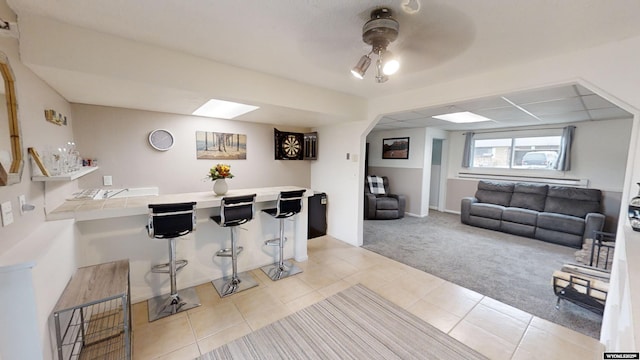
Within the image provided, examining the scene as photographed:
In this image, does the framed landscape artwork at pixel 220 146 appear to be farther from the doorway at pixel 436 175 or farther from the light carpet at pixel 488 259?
the doorway at pixel 436 175

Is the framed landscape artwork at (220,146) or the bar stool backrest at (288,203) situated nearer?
the bar stool backrest at (288,203)

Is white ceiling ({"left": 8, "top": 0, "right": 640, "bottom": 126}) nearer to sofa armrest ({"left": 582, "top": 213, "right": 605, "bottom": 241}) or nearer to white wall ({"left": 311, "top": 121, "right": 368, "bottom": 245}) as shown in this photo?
white wall ({"left": 311, "top": 121, "right": 368, "bottom": 245})

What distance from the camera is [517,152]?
558cm

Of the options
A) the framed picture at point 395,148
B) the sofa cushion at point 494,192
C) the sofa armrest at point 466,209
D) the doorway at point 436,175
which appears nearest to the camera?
the sofa cushion at point 494,192

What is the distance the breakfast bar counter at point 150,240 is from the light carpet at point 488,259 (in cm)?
194

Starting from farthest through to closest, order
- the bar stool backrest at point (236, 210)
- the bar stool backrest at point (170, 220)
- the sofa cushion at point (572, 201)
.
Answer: the sofa cushion at point (572, 201) → the bar stool backrest at point (236, 210) → the bar stool backrest at point (170, 220)

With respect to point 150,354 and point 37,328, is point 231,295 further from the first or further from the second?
point 37,328

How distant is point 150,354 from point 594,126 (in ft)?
24.1

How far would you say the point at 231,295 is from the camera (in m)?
2.61

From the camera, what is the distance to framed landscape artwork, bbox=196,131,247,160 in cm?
367

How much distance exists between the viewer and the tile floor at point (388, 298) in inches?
75.9

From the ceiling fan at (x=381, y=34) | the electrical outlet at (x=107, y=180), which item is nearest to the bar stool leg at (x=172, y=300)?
the electrical outlet at (x=107, y=180)

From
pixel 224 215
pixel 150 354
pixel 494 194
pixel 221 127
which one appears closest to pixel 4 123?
pixel 224 215

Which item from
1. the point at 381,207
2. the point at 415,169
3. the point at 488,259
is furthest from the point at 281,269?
the point at 415,169
